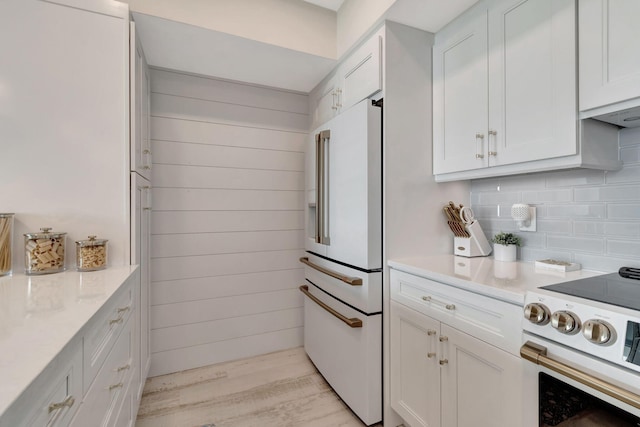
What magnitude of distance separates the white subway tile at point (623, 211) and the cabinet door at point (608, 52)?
1.66 feet

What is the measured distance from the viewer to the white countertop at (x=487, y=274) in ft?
3.71

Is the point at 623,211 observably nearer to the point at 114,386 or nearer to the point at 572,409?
the point at 572,409

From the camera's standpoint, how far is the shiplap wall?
2.27 m

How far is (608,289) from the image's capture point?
1.03 metres

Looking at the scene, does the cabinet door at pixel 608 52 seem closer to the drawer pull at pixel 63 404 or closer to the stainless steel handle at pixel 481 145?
the stainless steel handle at pixel 481 145

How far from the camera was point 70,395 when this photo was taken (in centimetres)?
75

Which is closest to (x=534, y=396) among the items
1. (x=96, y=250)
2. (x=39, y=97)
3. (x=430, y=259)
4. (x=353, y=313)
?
(x=430, y=259)

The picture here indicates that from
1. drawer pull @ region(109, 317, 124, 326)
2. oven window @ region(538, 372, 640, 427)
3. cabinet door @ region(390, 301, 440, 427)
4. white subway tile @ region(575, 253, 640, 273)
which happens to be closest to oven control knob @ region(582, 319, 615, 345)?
oven window @ region(538, 372, 640, 427)

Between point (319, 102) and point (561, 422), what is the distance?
2.32 meters

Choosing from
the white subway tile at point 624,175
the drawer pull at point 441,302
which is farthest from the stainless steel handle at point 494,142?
the drawer pull at point 441,302

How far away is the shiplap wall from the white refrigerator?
53cm

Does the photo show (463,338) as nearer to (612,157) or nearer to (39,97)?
(612,157)

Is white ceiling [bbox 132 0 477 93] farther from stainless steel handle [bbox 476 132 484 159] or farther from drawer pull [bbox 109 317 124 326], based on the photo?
drawer pull [bbox 109 317 124 326]

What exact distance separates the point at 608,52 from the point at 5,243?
2.49 metres
